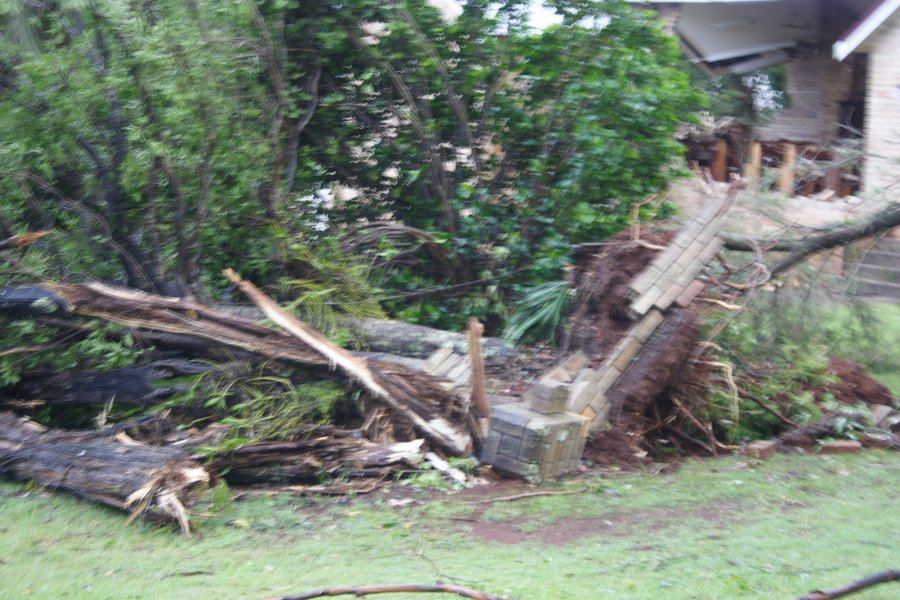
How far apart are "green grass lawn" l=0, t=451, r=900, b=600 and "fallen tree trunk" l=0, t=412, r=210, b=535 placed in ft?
0.42

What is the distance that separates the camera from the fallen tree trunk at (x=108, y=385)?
311 inches

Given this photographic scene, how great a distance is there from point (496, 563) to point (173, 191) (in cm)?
544

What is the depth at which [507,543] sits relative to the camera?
19.0ft

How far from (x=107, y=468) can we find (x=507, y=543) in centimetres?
275

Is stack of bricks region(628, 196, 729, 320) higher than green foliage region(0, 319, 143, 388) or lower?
higher

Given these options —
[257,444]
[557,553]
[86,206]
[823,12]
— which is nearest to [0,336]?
[86,206]

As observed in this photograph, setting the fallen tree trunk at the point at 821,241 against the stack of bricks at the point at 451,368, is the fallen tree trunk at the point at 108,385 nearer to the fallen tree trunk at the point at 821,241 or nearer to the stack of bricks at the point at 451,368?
the stack of bricks at the point at 451,368

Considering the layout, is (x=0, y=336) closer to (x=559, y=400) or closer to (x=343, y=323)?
(x=343, y=323)

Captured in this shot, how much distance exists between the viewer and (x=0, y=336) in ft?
26.6

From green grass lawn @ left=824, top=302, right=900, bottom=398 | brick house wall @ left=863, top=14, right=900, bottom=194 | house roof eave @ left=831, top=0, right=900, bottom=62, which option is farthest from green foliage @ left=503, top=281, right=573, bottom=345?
house roof eave @ left=831, top=0, right=900, bottom=62

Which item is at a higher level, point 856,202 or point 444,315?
point 856,202

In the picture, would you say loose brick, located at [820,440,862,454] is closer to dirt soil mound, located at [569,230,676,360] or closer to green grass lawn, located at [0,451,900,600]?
green grass lawn, located at [0,451,900,600]

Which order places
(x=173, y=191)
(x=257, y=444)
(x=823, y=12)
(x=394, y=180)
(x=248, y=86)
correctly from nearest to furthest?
(x=257, y=444) → (x=173, y=191) → (x=248, y=86) → (x=394, y=180) → (x=823, y=12)

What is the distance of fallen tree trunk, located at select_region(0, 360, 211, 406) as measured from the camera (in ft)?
25.9
